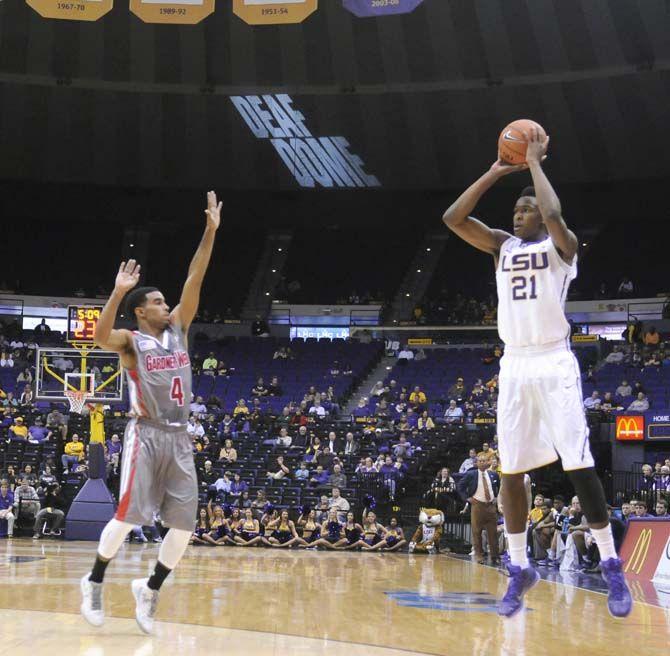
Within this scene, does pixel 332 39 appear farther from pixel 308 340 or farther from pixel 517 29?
pixel 308 340

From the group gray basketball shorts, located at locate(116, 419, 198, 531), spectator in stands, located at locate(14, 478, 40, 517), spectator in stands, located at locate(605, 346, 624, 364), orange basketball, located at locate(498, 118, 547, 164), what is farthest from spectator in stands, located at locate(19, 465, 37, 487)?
spectator in stands, located at locate(605, 346, 624, 364)

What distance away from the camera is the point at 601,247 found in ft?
111

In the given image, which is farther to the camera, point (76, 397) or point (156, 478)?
point (76, 397)

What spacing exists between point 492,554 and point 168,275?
22.6m

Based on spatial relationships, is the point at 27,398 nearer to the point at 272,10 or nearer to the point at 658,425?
the point at 272,10

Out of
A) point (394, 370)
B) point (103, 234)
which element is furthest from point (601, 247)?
point (103, 234)

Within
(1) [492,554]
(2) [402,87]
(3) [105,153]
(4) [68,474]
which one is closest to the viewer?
(1) [492,554]

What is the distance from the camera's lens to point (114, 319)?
570 centimetres

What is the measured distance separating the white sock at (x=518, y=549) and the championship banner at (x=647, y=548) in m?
5.78

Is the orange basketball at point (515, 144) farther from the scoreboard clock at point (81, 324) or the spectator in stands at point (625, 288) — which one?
the spectator in stands at point (625, 288)

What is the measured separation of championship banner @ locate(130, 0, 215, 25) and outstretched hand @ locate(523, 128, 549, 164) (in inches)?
521

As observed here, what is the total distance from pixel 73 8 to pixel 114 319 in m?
13.5

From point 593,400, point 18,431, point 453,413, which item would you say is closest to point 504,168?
point 18,431

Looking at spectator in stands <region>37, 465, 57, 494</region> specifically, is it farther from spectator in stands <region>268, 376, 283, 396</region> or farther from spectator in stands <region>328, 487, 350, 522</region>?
spectator in stands <region>268, 376, 283, 396</region>
